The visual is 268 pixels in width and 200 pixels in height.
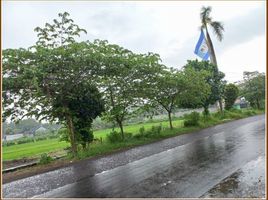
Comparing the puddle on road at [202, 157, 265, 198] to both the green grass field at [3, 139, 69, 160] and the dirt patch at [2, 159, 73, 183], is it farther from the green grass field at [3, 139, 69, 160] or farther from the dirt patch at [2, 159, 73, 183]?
the green grass field at [3, 139, 69, 160]

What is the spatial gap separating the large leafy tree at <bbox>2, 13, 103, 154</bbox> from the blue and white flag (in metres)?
20.2

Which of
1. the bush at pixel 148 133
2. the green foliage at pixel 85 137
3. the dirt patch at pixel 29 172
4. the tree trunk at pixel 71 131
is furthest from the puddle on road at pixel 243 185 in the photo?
the bush at pixel 148 133

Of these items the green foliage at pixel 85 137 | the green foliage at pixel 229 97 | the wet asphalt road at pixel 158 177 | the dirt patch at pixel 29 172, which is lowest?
the wet asphalt road at pixel 158 177

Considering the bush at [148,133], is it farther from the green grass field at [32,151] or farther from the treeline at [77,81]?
the green grass field at [32,151]

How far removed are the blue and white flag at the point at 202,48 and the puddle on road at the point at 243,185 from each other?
24.3 metres

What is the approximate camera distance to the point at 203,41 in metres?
32.0

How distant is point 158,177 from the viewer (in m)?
7.67

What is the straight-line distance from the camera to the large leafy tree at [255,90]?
42.8 m

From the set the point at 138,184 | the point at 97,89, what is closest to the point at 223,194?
the point at 138,184

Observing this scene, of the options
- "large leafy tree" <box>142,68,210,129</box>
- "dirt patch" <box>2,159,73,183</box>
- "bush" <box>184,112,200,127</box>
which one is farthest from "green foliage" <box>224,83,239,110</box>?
"dirt patch" <box>2,159,73,183</box>

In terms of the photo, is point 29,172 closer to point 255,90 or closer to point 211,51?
point 211,51

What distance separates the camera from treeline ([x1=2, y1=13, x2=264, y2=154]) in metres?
11.0

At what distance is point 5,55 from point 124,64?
4.75 m

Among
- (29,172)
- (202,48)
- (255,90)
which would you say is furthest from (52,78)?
(255,90)
